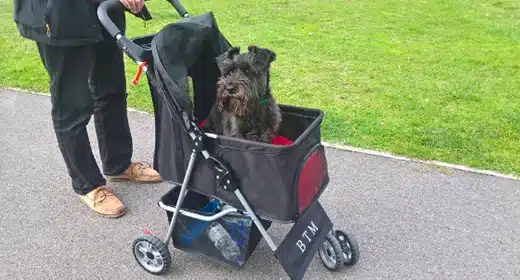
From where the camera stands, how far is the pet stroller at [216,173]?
2.94 metres

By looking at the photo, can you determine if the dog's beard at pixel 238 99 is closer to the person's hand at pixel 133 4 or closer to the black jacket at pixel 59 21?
the person's hand at pixel 133 4

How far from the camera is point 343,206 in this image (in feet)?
14.1

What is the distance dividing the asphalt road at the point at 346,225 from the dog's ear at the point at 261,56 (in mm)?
1296

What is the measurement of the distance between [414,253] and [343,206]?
2.45 feet

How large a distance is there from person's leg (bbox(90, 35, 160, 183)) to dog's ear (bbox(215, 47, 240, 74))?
3.67 ft

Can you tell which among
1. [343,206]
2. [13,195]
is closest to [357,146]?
[343,206]

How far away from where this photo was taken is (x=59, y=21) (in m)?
3.47

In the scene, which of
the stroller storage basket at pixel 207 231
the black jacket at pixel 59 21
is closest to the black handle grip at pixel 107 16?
the black jacket at pixel 59 21

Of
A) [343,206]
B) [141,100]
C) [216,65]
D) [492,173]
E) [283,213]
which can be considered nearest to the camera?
[283,213]

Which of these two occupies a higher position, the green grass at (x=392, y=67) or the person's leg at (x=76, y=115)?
the person's leg at (x=76, y=115)

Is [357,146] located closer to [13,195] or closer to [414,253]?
[414,253]

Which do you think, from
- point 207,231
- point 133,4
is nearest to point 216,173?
point 207,231

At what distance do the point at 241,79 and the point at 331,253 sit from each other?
50.1 inches

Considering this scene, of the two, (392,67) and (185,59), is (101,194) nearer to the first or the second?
(185,59)
